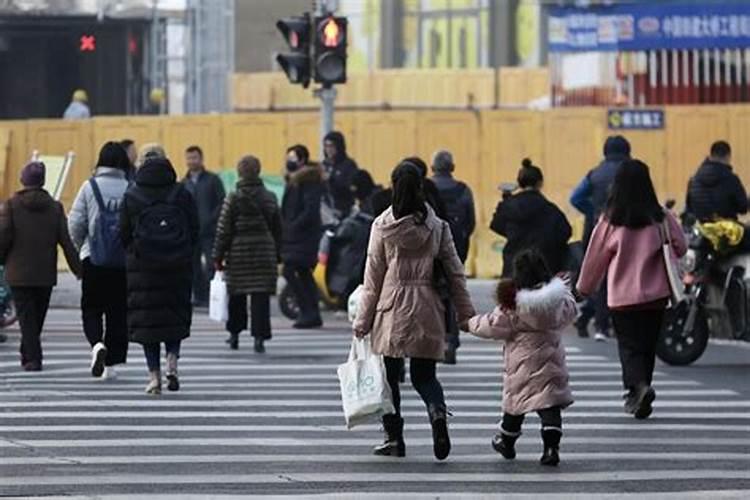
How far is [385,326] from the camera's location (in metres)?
13.7

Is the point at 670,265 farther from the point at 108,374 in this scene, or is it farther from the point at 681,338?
the point at 108,374

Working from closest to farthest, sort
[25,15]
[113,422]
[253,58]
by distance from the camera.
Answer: [113,422] < [25,15] < [253,58]

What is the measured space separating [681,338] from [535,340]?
20.4 feet

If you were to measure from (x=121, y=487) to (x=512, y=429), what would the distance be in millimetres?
2337

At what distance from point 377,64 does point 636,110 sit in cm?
2497

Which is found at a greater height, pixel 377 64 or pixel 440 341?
pixel 377 64

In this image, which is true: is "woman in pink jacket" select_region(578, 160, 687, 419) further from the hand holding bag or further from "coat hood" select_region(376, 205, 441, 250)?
"coat hood" select_region(376, 205, 441, 250)

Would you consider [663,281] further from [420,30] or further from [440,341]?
[420,30]

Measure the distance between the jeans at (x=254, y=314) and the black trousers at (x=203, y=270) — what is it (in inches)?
217

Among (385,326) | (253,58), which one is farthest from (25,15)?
(385,326)

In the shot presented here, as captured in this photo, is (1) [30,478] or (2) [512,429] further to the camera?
(2) [512,429]

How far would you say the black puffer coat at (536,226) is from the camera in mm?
18609

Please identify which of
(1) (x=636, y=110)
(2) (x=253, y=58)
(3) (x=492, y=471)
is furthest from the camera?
(2) (x=253, y=58)

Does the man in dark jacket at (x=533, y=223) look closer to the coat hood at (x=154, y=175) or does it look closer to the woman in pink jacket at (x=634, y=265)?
the woman in pink jacket at (x=634, y=265)
